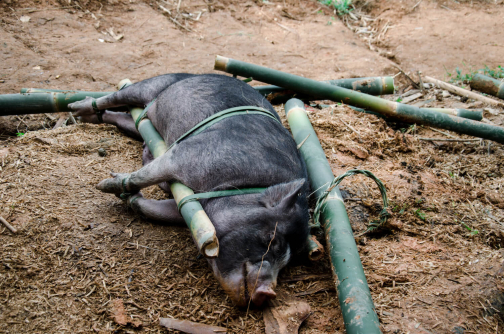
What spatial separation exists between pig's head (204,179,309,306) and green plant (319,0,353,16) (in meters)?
6.43

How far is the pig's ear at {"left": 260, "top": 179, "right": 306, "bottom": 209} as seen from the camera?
96.5 inches

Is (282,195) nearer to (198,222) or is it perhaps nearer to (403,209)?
(198,222)

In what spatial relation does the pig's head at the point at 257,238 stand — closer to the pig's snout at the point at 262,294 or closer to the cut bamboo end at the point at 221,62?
the pig's snout at the point at 262,294

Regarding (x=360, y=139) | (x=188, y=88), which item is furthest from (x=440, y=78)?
(x=188, y=88)

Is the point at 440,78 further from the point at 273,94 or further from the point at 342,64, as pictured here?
the point at 273,94

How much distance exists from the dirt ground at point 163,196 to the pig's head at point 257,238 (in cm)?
22

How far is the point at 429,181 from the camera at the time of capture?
3.63 meters

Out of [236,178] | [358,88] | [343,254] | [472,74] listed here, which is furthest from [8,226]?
[472,74]

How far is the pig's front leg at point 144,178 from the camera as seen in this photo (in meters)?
2.81

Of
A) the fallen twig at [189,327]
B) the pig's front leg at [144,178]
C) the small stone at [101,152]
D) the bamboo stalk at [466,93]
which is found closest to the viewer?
the fallen twig at [189,327]

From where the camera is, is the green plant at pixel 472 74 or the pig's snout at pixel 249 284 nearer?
the pig's snout at pixel 249 284

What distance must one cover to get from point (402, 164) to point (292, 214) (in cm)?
183

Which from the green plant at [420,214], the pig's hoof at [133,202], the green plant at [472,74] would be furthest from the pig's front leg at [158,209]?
the green plant at [472,74]

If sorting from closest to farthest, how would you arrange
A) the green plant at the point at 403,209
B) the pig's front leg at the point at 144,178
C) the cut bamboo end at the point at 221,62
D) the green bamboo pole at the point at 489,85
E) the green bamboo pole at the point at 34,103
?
the pig's front leg at the point at 144,178 → the green plant at the point at 403,209 → the green bamboo pole at the point at 34,103 → the cut bamboo end at the point at 221,62 → the green bamboo pole at the point at 489,85
